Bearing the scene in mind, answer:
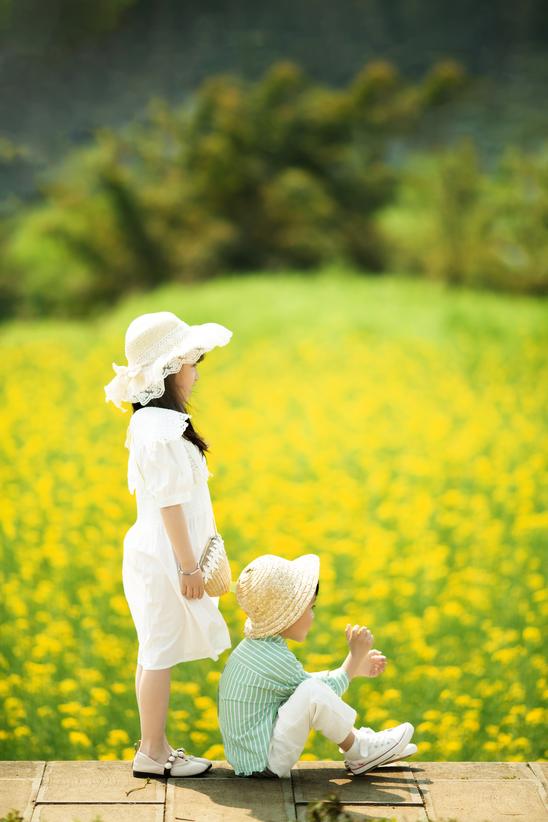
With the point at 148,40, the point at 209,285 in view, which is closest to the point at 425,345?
the point at 209,285

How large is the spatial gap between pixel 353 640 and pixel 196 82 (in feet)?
36.5

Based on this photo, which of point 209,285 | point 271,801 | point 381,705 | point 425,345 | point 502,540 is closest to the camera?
point 271,801

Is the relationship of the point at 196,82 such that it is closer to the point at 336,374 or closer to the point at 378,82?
the point at 378,82

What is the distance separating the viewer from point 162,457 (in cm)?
299

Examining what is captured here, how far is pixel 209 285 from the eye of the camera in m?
12.8

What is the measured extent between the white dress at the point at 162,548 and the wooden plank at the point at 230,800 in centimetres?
32

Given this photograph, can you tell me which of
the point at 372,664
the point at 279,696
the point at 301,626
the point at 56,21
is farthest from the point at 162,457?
the point at 56,21

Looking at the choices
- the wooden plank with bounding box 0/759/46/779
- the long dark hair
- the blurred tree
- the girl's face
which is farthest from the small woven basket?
the blurred tree

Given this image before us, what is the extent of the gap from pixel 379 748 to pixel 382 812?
217 millimetres

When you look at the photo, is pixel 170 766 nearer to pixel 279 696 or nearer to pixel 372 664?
pixel 279 696

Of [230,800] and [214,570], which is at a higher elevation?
[214,570]

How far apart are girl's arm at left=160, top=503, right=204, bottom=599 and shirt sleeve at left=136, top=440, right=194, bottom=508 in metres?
0.02

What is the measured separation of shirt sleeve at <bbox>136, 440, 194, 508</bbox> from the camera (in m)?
2.98

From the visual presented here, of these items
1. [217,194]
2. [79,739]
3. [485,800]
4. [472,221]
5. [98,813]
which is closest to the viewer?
[98,813]
